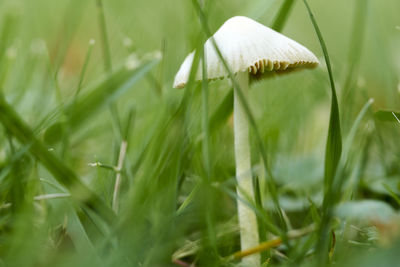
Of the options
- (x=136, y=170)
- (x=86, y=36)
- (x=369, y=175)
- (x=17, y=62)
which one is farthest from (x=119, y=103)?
(x=86, y=36)

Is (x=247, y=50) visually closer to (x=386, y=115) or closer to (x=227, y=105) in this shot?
(x=227, y=105)

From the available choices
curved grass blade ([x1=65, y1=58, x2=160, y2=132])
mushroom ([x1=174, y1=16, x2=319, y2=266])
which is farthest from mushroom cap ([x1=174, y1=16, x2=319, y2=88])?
curved grass blade ([x1=65, y1=58, x2=160, y2=132])

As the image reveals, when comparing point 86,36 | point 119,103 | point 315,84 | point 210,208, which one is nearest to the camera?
point 210,208

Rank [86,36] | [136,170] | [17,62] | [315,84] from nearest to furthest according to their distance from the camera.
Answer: [136,170] < [315,84] < [17,62] < [86,36]

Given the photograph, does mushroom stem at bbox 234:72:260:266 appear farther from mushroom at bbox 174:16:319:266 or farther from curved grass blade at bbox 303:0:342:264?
curved grass blade at bbox 303:0:342:264

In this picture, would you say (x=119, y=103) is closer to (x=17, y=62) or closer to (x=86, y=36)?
(x=17, y=62)

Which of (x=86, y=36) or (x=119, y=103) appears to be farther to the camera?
(x=86, y=36)

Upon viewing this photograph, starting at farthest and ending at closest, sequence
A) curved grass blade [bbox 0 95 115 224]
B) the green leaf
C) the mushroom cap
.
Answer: the green leaf → the mushroom cap → curved grass blade [bbox 0 95 115 224]
